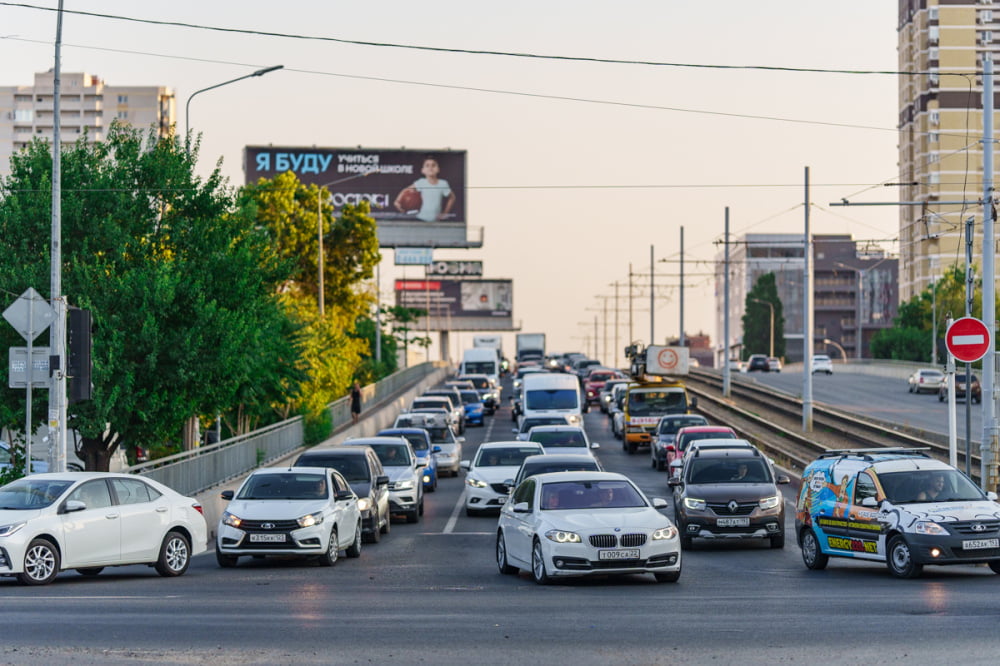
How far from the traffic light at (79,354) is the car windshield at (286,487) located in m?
3.79

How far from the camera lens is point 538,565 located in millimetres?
17953

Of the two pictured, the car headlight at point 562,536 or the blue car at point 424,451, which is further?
the blue car at point 424,451

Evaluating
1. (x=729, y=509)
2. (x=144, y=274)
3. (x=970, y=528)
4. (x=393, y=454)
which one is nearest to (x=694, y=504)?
(x=729, y=509)

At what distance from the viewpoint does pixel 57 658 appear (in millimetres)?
Result: 11570

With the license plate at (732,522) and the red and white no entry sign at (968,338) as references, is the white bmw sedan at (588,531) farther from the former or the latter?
the red and white no entry sign at (968,338)

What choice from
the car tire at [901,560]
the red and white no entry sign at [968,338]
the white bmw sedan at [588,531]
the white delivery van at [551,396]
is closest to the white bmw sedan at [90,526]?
the white bmw sedan at [588,531]

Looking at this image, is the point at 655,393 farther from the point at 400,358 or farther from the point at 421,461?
the point at 400,358

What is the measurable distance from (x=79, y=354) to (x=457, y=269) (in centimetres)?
13093

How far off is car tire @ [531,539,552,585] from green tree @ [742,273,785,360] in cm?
14261

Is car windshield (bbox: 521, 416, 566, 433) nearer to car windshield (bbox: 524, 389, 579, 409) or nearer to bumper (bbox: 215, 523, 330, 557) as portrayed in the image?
car windshield (bbox: 524, 389, 579, 409)

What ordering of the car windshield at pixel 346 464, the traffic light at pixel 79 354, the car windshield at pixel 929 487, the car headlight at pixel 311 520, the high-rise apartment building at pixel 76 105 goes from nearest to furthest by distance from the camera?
the car windshield at pixel 929 487 < the car headlight at pixel 311 520 < the traffic light at pixel 79 354 < the car windshield at pixel 346 464 < the high-rise apartment building at pixel 76 105

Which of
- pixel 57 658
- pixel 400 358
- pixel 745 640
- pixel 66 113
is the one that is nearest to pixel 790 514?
pixel 745 640

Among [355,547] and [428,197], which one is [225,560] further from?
[428,197]

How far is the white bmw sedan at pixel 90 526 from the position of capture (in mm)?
17750
